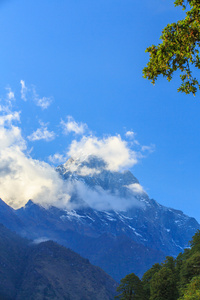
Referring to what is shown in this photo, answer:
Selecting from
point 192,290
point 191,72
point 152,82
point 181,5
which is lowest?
point 192,290

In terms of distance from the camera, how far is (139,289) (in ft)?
181

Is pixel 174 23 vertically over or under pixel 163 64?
over

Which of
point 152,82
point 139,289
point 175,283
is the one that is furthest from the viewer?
point 139,289

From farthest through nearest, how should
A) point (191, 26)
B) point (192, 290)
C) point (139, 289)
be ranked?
point (139, 289) < point (192, 290) < point (191, 26)

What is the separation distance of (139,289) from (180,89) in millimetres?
48403

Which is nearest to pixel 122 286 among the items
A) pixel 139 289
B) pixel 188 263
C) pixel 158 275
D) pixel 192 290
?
pixel 139 289

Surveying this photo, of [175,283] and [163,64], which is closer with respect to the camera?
[163,64]

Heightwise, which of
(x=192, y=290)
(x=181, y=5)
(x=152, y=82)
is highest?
(x=181, y=5)

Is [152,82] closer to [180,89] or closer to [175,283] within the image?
[180,89]

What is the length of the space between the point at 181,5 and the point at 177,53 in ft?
8.97

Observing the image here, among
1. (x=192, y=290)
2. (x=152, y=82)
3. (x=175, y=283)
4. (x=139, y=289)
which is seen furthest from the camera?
(x=139, y=289)

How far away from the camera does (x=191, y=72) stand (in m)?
17.9

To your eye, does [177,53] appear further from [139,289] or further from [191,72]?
[139,289]

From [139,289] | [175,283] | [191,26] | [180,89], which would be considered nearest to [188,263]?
[175,283]
